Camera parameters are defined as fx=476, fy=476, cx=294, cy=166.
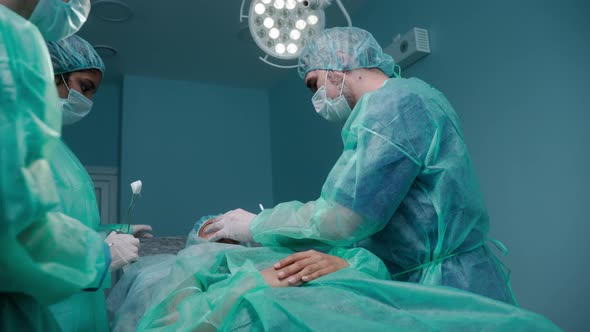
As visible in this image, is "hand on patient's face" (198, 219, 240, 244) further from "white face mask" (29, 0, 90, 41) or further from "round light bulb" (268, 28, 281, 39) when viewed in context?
"white face mask" (29, 0, 90, 41)

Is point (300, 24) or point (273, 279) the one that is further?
point (300, 24)

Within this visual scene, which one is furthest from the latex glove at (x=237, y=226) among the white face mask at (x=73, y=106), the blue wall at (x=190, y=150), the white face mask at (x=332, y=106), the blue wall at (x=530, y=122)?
the blue wall at (x=190, y=150)

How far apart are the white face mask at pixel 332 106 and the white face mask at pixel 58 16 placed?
0.74 metres

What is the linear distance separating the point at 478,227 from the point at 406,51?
153 centimetres

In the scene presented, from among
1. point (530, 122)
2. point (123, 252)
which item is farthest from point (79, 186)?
point (530, 122)

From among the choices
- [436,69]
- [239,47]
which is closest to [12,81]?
[436,69]

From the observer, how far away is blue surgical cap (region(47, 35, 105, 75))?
4.99 ft

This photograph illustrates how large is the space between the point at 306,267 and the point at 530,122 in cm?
135

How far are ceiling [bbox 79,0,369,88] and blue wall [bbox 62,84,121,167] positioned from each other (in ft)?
0.50

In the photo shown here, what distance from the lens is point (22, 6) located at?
0.78 m

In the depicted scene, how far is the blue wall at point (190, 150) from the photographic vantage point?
3598 mm

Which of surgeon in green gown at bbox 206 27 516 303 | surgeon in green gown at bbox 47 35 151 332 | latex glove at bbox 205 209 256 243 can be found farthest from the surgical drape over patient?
surgeon in green gown at bbox 47 35 151 332

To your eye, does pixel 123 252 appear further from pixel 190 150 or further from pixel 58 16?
pixel 190 150

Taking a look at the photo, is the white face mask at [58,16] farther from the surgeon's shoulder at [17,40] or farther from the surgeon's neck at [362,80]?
the surgeon's neck at [362,80]
